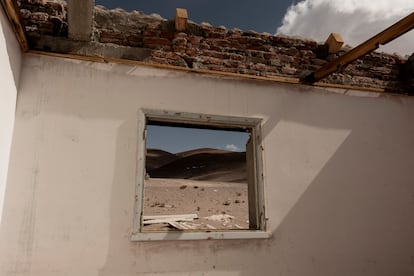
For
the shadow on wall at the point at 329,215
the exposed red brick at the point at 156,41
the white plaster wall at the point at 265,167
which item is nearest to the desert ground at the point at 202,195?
the shadow on wall at the point at 329,215

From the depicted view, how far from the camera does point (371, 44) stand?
3391 millimetres

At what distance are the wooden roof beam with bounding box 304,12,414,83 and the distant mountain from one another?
773 inches

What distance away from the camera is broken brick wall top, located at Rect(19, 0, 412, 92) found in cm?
338

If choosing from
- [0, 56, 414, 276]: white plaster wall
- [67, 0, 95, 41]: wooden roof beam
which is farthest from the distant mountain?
[67, 0, 95, 41]: wooden roof beam

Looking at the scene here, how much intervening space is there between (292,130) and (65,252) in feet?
9.17

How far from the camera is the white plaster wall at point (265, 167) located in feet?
9.57

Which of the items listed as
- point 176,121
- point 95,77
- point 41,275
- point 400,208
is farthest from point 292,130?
point 41,275

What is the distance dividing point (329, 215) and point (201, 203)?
9.76 meters

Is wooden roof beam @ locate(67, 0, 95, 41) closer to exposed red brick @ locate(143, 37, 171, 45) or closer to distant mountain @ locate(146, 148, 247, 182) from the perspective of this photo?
exposed red brick @ locate(143, 37, 171, 45)

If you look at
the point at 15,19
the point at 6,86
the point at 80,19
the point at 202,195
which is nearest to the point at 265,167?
the point at 80,19

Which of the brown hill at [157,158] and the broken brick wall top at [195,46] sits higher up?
the brown hill at [157,158]

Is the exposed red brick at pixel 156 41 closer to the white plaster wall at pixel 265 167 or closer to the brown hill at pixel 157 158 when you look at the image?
the white plaster wall at pixel 265 167

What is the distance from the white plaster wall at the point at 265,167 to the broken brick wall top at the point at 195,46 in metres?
0.22

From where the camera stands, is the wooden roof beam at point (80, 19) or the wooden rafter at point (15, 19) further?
the wooden roof beam at point (80, 19)
